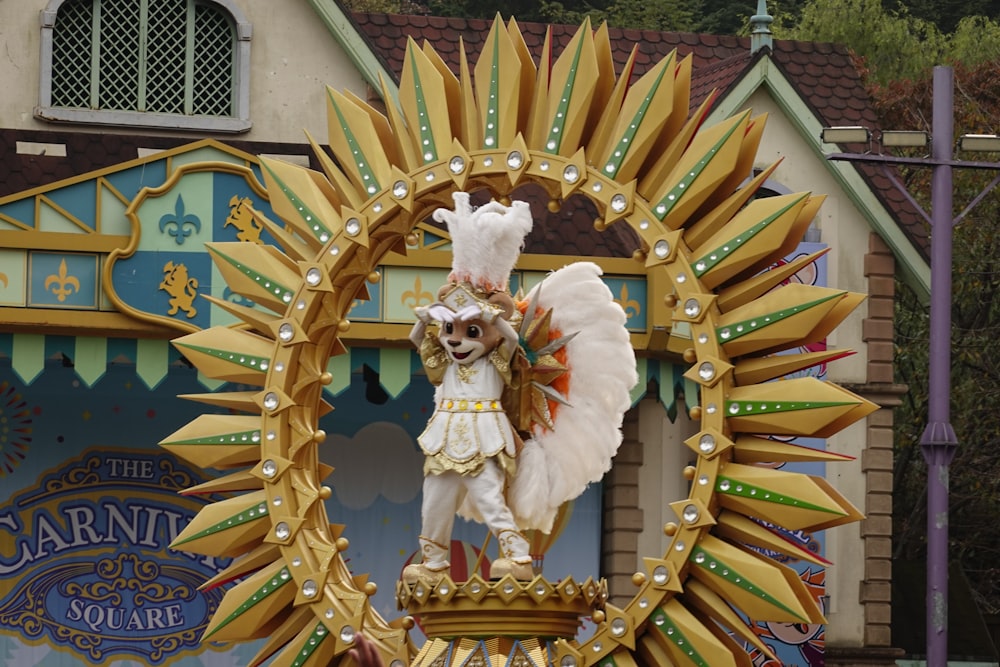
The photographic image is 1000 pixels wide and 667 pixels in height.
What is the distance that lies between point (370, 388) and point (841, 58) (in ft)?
22.9

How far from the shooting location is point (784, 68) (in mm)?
22891

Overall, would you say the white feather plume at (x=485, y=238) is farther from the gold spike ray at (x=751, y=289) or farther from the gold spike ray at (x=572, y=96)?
the gold spike ray at (x=751, y=289)

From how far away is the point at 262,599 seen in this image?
500 inches

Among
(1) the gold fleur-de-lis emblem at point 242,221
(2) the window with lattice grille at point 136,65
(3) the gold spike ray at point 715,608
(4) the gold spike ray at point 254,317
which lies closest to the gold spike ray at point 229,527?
(4) the gold spike ray at point 254,317

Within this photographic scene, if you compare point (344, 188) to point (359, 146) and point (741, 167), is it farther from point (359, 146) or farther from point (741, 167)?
point (741, 167)

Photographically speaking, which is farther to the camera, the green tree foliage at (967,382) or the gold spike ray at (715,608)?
the green tree foliage at (967,382)

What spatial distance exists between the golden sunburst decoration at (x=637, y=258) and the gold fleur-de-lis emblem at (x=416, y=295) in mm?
5527

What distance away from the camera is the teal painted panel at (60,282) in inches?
738

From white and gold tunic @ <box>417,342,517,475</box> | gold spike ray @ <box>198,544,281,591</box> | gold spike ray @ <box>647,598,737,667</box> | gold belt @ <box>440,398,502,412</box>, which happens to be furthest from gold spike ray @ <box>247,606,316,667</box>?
gold spike ray @ <box>647,598,737,667</box>

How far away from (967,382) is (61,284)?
50.0 feet

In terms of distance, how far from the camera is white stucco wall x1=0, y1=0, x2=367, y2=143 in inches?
849

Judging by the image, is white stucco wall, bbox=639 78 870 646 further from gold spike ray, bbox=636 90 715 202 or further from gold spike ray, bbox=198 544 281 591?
gold spike ray, bbox=198 544 281 591

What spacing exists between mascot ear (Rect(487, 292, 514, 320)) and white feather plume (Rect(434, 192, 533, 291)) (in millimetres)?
54

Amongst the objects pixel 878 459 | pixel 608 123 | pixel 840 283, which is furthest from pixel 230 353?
pixel 878 459
